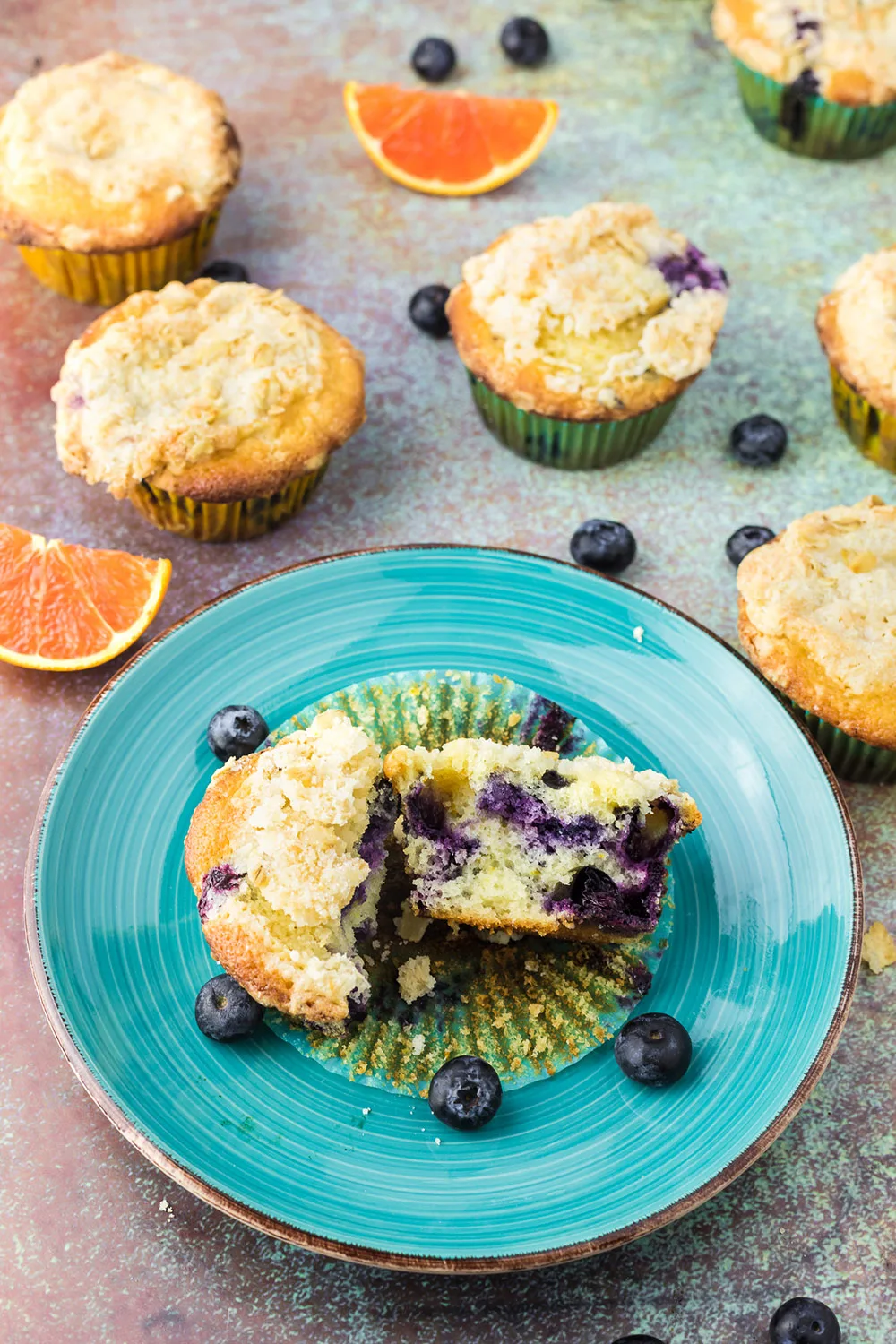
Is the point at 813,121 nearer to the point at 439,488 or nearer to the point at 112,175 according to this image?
the point at 439,488

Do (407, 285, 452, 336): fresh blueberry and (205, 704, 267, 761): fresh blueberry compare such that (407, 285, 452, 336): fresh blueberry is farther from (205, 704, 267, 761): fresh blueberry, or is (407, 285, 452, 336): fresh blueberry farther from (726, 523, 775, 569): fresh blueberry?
(205, 704, 267, 761): fresh blueberry

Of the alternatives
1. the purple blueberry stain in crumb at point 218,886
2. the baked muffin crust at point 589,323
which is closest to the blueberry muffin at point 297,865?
the purple blueberry stain in crumb at point 218,886

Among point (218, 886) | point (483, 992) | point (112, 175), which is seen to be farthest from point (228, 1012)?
point (112, 175)

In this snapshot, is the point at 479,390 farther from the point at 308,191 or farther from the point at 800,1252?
the point at 800,1252

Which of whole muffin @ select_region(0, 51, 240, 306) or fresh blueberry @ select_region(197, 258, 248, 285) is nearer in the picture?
whole muffin @ select_region(0, 51, 240, 306)

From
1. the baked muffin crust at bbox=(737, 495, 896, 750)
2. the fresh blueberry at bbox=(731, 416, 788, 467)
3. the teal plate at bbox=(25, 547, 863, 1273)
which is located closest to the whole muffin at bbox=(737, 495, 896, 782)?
the baked muffin crust at bbox=(737, 495, 896, 750)

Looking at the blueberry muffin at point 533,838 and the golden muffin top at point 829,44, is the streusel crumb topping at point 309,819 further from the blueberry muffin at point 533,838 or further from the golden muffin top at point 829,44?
the golden muffin top at point 829,44
